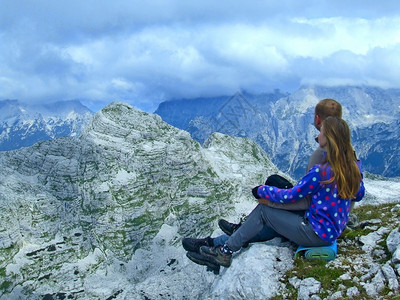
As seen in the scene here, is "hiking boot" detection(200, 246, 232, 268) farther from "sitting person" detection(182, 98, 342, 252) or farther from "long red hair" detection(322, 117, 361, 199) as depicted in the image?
"long red hair" detection(322, 117, 361, 199)

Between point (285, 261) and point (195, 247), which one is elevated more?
point (285, 261)

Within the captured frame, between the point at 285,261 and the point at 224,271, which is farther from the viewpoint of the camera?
the point at 224,271

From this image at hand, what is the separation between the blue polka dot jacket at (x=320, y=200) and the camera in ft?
52.5

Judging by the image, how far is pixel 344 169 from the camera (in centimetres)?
1563

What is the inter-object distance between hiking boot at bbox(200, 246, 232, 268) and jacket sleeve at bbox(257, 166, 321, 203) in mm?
4310

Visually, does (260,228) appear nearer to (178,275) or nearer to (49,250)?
(178,275)

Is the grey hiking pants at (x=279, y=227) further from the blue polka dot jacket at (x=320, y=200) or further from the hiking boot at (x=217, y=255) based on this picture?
the hiking boot at (x=217, y=255)

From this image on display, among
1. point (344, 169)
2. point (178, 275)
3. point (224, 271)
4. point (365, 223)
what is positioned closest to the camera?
point (344, 169)

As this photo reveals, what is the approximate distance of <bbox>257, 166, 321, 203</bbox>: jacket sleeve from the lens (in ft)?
52.3

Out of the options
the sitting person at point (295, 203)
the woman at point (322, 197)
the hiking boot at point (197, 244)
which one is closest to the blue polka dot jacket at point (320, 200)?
the woman at point (322, 197)

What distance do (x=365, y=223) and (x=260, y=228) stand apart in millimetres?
7408

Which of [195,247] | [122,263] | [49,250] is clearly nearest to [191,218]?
[122,263]

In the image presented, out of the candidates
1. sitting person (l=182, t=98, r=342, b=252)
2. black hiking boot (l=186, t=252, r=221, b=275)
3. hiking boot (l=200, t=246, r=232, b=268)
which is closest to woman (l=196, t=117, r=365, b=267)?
sitting person (l=182, t=98, r=342, b=252)

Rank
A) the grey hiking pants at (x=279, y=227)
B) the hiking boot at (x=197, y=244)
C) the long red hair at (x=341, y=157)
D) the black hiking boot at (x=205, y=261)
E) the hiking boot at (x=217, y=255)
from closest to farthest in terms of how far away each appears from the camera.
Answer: the long red hair at (x=341, y=157) < the grey hiking pants at (x=279, y=227) < the hiking boot at (x=217, y=255) < the black hiking boot at (x=205, y=261) < the hiking boot at (x=197, y=244)
